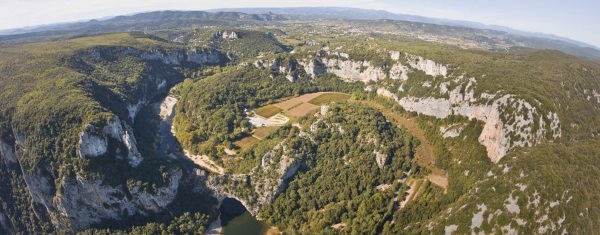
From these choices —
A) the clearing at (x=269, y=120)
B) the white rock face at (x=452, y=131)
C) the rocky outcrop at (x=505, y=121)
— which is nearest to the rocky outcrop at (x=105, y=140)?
the clearing at (x=269, y=120)

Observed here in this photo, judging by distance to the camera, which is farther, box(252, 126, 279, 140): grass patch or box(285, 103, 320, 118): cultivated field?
box(285, 103, 320, 118): cultivated field

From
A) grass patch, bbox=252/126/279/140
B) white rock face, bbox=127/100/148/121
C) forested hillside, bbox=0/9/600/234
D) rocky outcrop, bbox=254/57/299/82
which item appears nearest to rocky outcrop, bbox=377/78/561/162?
forested hillside, bbox=0/9/600/234

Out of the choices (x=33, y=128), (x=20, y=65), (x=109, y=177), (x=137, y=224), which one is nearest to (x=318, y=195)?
(x=137, y=224)

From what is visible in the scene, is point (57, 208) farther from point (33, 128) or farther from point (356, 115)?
point (356, 115)

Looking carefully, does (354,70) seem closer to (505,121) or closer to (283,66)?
(283,66)

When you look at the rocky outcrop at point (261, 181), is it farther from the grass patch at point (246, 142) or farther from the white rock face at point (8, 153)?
the white rock face at point (8, 153)

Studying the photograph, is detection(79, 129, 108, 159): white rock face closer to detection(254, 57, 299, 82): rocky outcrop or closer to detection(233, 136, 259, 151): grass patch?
detection(233, 136, 259, 151): grass patch
